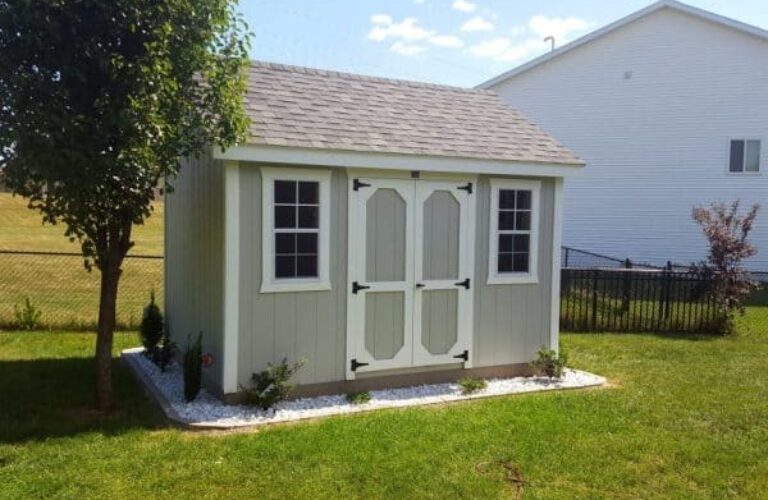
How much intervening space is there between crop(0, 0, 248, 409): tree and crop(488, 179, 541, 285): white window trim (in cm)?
312

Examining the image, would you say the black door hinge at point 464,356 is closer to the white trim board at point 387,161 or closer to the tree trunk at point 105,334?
the white trim board at point 387,161

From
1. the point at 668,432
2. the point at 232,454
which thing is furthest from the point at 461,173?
the point at 232,454

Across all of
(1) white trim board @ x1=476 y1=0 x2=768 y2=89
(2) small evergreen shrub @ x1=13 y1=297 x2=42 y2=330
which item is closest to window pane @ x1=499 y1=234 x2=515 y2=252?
(2) small evergreen shrub @ x1=13 y1=297 x2=42 y2=330

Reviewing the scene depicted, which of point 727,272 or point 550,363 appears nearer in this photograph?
point 550,363

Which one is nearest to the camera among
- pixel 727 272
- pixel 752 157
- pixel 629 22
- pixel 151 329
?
pixel 151 329

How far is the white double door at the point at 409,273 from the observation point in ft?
23.0

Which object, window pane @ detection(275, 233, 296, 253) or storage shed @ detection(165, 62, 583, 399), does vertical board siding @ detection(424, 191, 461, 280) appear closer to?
storage shed @ detection(165, 62, 583, 399)

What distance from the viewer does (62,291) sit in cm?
1491

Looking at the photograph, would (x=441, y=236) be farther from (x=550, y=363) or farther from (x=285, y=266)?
(x=550, y=363)

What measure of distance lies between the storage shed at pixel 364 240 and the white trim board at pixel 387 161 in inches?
0.6

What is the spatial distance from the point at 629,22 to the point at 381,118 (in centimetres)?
1488

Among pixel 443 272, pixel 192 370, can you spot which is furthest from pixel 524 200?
pixel 192 370

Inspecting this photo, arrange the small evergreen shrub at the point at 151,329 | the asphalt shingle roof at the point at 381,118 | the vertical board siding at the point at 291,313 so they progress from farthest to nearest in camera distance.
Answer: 1. the small evergreen shrub at the point at 151,329
2. the asphalt shingle roof at the point at 381,118
3. the vertical board siding at the point at 291,313

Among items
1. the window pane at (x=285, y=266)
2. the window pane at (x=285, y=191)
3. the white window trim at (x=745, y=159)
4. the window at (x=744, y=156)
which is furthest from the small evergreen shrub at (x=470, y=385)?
the window at (x=744, y=156)
